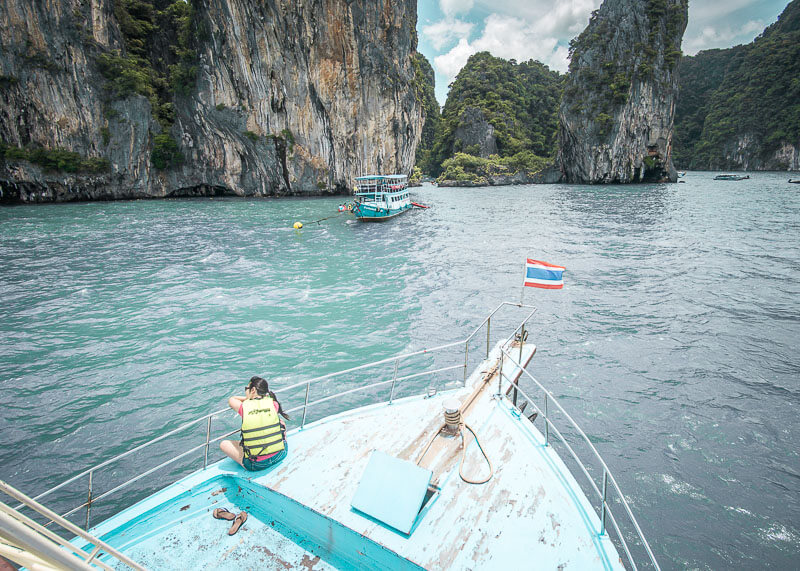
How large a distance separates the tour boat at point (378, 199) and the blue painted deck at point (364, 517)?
86.9 feet

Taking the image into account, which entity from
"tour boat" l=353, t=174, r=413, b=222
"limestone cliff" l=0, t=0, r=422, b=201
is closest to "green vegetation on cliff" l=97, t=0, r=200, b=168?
"limestone cliff" l=0, t=0, r=422, b=201

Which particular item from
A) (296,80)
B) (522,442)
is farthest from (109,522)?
(296,80)

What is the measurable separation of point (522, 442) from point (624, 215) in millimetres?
32375

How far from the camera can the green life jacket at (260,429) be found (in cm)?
461

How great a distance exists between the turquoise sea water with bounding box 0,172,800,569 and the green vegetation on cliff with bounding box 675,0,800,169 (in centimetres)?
7934

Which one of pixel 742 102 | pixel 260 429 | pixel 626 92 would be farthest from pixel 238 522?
pixel 742 102

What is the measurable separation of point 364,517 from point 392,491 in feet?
1.25

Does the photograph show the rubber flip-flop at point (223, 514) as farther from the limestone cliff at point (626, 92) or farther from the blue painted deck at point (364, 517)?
the limestone cliff at point (626, 92)

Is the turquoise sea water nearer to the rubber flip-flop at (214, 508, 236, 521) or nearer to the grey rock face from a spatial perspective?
the rubber flip-flop at (214, 508, 236, 521)

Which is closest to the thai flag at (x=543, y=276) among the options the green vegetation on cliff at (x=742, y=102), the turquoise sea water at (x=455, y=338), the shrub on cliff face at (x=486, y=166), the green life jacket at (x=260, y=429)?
the turquoise sea water at (x=455, y=338)

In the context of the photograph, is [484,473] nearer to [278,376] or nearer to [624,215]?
[278,376]

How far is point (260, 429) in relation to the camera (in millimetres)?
4625

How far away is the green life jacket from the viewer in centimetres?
461

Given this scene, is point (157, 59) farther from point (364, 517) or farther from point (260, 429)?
point (364, 517)
